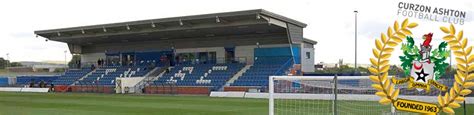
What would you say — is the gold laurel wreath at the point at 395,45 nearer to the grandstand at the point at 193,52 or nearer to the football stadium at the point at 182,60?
the football stadium at the point at 182,60

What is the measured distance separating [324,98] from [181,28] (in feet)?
64.1

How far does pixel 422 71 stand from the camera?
852 centimetres

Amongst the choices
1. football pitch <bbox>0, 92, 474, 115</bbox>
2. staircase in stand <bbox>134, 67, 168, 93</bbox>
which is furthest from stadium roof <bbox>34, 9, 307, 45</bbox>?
football pitch <bbox>0, 92, 474, 115</bbox>

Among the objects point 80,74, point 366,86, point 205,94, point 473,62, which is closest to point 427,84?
point 473,62

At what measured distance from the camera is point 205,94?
38.3 metres

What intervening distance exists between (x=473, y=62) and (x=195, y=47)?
3862cm

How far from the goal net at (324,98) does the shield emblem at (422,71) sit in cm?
820

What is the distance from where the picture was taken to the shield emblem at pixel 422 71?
8369 mm

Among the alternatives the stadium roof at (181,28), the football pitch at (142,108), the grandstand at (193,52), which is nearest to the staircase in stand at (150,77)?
the grandstand at (193,52)

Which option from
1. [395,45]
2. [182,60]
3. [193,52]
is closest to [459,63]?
[395,45]

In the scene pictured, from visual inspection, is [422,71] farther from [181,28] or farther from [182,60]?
[182,60]

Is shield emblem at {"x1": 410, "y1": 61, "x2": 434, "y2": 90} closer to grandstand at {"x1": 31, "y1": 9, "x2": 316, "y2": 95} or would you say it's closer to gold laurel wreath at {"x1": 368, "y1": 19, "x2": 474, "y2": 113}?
gold laurel wreath at {"x1": 368, "y1": 19, "x2": 474, "y2": 113}

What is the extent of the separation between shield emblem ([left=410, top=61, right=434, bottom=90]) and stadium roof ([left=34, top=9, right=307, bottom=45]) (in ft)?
83.1

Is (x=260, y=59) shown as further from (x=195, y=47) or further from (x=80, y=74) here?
(x=80, y=74)
